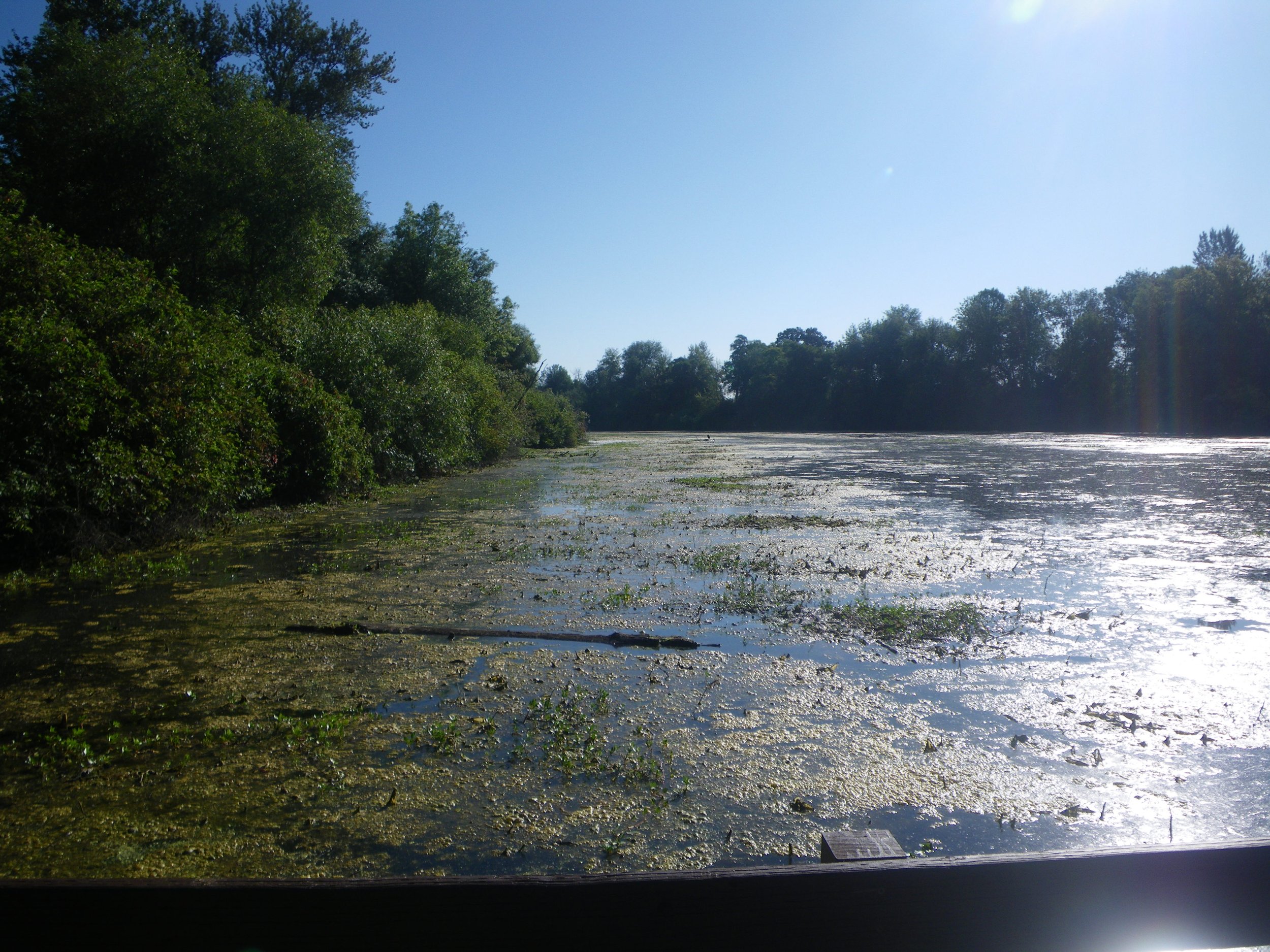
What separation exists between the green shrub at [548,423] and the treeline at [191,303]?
11185 mm

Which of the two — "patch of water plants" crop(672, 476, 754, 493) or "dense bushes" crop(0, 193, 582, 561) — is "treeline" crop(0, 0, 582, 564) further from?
"patch of water plants" crop(672, 476, 754, 493)

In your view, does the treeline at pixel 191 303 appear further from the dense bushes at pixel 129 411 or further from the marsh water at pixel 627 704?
the marsh water at pixel 627 704

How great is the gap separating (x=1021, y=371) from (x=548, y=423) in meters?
51.8

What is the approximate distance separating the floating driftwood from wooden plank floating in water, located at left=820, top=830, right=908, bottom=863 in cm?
471

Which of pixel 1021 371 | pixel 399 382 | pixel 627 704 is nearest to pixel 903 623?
pixel 627 704

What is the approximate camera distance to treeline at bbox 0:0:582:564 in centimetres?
1019

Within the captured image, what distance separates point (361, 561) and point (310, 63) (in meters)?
30.1

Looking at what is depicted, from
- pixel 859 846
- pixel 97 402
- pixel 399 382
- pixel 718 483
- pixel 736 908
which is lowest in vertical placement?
pixel 718 483

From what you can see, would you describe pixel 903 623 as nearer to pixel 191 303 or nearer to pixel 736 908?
pixel 736 908

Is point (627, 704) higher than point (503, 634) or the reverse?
the reverse

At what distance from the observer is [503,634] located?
7578 millimetres

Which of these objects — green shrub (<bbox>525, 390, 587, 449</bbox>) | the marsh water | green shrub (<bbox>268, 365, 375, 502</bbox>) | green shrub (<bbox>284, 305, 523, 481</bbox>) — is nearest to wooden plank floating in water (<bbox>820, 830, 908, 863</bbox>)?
the marsh water

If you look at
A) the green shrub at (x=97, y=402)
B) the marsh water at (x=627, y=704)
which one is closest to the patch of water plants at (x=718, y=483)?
the marsh water at (x=627, y=704)

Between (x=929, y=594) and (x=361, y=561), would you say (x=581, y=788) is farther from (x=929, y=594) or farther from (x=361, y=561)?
(x=361, y=561)
